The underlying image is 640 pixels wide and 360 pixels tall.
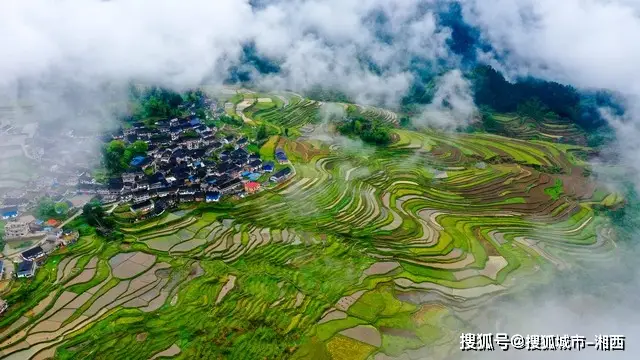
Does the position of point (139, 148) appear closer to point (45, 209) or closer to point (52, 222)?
point (45, 209)

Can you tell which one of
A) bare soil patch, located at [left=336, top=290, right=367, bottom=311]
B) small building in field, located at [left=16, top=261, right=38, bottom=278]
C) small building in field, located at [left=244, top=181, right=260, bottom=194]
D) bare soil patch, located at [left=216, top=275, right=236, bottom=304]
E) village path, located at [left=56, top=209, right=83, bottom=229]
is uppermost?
village path, located at [left=56, top=209, right=83, bottom=229]

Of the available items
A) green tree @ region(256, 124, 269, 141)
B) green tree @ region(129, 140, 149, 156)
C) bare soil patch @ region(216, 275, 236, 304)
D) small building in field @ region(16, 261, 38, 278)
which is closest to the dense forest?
green tree @ region(256, 124, 269, 141)

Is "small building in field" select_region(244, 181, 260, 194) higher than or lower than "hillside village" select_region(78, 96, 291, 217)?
lower

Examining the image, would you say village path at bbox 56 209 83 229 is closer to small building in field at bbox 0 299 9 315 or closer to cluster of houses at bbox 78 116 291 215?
cluster of houses at bbox 78 116 291 215

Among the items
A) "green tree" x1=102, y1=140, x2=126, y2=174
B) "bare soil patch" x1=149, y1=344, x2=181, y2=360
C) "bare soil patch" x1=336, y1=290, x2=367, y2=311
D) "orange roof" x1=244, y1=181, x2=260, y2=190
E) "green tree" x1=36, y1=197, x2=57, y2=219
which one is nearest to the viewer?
"bare soil patch" x1=149, y1=344, x2=181, y2=360

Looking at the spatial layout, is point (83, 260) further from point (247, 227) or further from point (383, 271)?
point (383, 271)

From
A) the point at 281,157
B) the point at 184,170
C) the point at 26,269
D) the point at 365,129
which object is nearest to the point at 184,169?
the point at 184,170

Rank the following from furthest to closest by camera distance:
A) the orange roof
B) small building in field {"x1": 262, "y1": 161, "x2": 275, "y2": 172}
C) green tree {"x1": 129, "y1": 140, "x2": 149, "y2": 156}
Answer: green tree {"x1": 129, "y1": 140, "x2": 149, "y2": 156}, small building in field {"x1": 262, "y1": 161, "x2": 275, "y2": 172}, the orange roof

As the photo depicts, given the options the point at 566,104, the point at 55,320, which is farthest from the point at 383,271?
the point at 566,104

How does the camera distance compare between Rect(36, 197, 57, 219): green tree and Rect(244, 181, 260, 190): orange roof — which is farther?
Rect(244, 181, 260, 190): orange roof
